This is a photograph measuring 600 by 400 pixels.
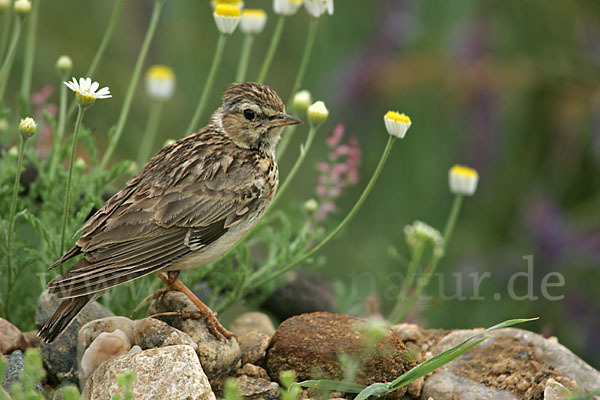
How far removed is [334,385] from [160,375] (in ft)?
2.32

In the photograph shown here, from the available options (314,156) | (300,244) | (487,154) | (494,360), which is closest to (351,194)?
(314,156)

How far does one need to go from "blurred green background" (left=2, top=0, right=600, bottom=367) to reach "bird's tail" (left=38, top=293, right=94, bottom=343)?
2.77m

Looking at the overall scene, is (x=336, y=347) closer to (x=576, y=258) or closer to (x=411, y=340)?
(x=411, y=340)

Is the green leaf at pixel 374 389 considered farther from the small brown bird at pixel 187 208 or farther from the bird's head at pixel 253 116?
the bird's head at pixel 253 116

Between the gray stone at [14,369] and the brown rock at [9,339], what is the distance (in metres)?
0.05

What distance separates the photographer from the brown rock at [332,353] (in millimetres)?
3957

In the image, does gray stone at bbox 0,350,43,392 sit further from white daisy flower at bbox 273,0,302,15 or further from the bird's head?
white daisy flower at bbox 273,0,302,15

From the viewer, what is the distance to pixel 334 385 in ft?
12.3

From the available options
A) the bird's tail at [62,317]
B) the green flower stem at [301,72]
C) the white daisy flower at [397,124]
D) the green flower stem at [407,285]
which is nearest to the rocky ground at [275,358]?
the bird's tail at [62,317]

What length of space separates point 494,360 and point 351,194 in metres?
4.31

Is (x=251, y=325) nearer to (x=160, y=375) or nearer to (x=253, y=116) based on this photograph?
(x=253, y=116)

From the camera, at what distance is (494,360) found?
14.2 feet

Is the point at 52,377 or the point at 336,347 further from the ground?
the point at 336,347

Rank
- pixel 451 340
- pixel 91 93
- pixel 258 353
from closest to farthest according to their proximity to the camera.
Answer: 1. pixel 91 93
2. pixel 258 353
3. pixel 451 340
